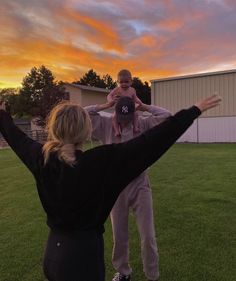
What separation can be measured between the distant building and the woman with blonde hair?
33.1m

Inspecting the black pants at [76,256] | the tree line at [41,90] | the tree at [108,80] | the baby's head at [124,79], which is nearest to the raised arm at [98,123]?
the baby's head at [124,79]

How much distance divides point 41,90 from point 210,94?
38.8 metres

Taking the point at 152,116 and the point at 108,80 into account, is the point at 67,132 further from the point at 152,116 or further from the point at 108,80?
the point at 108,80

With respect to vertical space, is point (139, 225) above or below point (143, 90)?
below

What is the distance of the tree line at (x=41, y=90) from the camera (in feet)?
188

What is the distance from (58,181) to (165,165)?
42.8 feet

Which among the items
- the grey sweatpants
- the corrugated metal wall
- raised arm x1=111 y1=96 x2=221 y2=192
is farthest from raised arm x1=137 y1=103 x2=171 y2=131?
the corrugated metal wall

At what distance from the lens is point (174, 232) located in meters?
6.49

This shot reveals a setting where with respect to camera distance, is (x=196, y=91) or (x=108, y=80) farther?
(x=108, y=80)

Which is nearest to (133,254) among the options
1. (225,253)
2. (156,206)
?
(225,253)

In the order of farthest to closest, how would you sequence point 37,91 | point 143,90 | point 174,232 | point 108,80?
point 108,80 → point 37,91 → point 143,90 → point 174,232

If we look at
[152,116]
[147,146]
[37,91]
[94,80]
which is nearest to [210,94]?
[152,116]

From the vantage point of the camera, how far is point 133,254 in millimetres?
5594

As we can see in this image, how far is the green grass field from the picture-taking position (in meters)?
5.06
